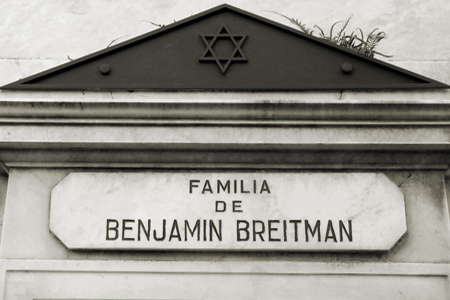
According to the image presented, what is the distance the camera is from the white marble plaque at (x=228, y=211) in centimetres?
559

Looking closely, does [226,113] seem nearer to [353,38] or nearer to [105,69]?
[105,69]

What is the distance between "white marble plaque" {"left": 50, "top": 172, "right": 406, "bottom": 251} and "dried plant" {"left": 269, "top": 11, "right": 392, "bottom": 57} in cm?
122

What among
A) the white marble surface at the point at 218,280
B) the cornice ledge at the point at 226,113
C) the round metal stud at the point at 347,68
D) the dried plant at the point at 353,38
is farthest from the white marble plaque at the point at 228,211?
the dried plant at the point at 353,38

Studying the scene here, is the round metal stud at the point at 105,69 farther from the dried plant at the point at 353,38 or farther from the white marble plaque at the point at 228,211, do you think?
the dried plant at the point at 353,38

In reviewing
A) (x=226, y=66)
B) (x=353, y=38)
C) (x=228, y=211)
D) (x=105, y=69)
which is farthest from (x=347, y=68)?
(x=105, y=69)

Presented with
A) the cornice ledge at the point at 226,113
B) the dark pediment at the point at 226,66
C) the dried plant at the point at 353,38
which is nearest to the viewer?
the cornice ledge at the point at 226,113

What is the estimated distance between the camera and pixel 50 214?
569cm

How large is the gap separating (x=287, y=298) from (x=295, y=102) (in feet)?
4.68

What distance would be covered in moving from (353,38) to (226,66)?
1.24m

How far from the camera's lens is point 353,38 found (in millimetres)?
6465

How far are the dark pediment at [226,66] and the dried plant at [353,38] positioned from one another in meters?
0.54

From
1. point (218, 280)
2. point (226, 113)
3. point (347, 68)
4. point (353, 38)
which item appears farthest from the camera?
point (353, 38)

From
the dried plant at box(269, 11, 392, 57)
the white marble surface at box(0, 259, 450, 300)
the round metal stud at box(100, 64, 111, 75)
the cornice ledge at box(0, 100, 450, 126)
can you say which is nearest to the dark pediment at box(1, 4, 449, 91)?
the round metal stud at box(100, 64, 111, 75)

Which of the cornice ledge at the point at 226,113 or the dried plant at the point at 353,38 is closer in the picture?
the cornice ledge at the point at 226,113
